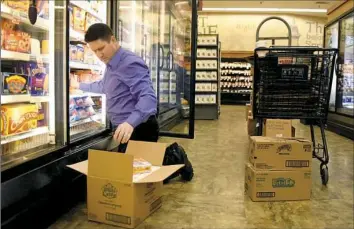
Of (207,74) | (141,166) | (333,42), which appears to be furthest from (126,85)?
(207,74)

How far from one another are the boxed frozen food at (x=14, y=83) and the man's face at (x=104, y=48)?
0.47 meters

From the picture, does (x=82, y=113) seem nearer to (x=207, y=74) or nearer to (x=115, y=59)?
(x=115, y=59)

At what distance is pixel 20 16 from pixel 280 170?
2.06 meters

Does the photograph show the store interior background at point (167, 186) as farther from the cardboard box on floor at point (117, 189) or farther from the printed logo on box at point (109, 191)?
the printed logo on box at point (109, 191)

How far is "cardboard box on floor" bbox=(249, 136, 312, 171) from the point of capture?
9.61 ft

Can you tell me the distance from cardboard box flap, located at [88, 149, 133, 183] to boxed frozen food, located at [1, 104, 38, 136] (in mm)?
502

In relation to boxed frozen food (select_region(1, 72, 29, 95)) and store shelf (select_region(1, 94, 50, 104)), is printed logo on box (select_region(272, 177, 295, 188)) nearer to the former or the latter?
store shelf (select_region(1, 94, 50, 104))

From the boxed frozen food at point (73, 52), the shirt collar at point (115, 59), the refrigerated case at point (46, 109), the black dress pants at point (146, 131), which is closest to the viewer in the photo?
the refrigerated case at point (46, 109)

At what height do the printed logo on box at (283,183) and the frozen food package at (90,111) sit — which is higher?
the frozen food package at (90,111)

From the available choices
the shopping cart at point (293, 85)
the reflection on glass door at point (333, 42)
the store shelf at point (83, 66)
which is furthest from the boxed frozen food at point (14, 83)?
the reflection on glass door at point (333, 42)

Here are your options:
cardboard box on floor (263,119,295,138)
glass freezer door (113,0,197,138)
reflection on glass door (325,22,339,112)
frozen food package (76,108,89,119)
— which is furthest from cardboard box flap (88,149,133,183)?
reflection on glass door (325,22,339,112)

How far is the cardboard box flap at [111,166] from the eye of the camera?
2.27m

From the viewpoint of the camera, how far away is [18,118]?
8.07ft

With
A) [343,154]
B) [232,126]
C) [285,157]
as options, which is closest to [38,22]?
[285,157]
